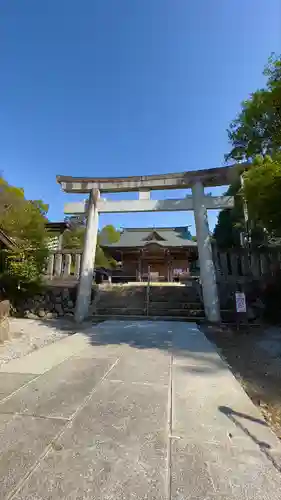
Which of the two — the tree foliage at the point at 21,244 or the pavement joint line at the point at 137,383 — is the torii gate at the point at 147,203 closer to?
the tree foliage at the point at 21,244

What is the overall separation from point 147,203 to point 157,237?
1596cm

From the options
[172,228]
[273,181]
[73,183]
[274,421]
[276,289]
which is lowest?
[274,421]

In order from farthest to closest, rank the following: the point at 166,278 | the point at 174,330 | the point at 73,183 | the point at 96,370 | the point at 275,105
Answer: the point at 166,278 → the point at 73,183 → the point at 174,330 → the point at 275,105 → the point at 96,370

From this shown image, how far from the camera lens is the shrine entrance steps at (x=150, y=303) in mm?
8625

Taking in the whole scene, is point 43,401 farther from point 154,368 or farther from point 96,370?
point 154,368

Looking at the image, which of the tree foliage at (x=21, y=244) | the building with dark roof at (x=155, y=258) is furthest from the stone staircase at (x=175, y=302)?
the building with dark roof at (x=155, y=258)

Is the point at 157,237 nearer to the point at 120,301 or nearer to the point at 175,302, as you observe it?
the point at 120,301

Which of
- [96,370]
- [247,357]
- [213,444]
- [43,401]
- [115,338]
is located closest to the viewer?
[213,444]

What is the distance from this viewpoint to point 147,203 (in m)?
9.54

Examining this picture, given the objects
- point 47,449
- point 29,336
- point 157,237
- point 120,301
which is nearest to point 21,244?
point 120,301

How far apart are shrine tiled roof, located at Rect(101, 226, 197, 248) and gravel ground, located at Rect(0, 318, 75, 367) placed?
49.2 ft

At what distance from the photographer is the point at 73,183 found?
995 centimetres

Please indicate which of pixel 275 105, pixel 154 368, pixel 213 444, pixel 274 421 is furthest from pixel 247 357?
pixel 275 105

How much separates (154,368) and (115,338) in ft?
6.89
